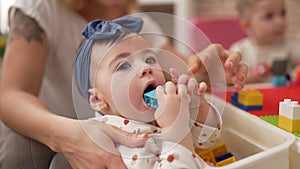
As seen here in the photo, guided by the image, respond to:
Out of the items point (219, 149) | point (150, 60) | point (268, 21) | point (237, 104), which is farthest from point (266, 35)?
point (150, 60)

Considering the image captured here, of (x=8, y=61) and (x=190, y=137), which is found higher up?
(x=8, y=61)

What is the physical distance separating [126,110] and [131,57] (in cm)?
7

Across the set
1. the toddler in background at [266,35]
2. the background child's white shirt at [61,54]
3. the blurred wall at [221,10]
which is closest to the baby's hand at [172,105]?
the background child's white shirt at [61,54]

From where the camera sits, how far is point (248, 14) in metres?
1.52

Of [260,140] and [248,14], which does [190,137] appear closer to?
[260,140]

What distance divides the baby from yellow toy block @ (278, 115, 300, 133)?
112 mm

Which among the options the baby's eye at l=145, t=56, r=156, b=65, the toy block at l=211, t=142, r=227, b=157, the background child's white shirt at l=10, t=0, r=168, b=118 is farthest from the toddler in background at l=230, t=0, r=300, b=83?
the baby's eye at l=145, t=56, r=156, b=65

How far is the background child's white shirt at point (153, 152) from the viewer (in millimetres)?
523

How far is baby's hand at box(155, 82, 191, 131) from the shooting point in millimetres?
537

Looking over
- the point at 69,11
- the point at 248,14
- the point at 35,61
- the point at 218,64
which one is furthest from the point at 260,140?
the point at 248,14

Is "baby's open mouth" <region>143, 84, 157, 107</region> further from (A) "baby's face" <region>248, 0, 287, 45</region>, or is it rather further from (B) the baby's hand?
(A) "baby's face" <region>248, 0, 287, 45</region>

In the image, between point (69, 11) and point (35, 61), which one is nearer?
point (35, 61)

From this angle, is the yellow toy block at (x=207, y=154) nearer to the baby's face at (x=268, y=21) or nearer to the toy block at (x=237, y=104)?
the toy block at (x=237, y=104)

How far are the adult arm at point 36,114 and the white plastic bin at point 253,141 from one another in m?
0.15
